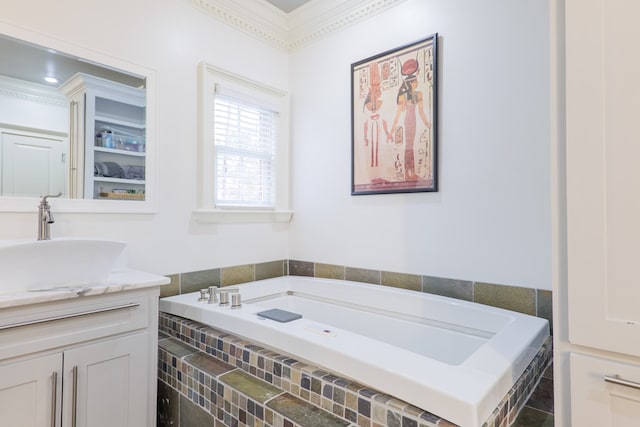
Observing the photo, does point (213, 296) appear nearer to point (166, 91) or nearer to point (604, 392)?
point (166, 91)

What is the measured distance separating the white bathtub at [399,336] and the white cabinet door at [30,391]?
2.08 ft

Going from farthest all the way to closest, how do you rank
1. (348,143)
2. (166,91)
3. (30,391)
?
1. (348,143)
2. (166,91)
3. (30,391)

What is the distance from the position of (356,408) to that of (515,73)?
1.77 meters

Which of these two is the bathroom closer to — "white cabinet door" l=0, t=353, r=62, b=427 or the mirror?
the mirror

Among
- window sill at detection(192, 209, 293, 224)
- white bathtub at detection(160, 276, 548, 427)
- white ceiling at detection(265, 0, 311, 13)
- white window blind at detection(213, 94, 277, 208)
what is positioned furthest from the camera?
white ceiling at detection(265, 0, 311, 13)

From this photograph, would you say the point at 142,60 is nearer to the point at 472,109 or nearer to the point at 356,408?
the point at 472,109

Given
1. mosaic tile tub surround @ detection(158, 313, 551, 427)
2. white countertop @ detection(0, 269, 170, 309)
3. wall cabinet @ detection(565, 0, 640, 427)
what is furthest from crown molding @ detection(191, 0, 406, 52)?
mosaic tile tub surround @ detection(158, 313, 551, 427)

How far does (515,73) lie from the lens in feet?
5.98

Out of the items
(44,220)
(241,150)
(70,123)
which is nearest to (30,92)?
(70,123)

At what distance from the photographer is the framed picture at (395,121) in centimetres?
212

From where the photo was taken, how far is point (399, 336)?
2025 mm

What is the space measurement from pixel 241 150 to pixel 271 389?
5.80 feet

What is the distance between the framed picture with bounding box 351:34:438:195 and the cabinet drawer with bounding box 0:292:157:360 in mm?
1549

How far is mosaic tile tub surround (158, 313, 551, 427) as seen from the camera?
107cm
